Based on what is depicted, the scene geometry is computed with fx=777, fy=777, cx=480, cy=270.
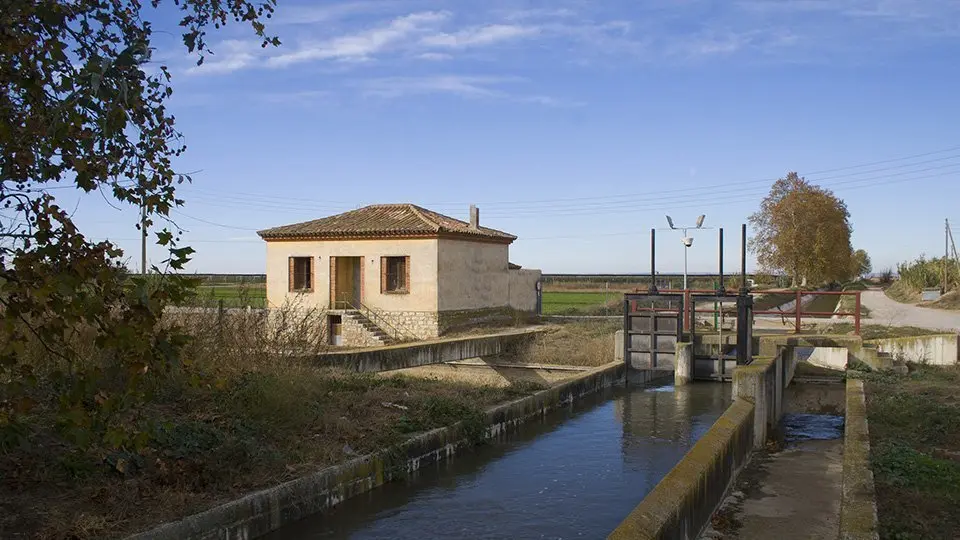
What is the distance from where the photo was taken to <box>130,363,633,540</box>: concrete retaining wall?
22.4 ft

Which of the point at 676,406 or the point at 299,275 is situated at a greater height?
the point at 299,275

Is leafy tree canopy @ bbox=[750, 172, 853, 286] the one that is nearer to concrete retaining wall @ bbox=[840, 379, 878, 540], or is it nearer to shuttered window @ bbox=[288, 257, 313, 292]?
shuttered window @ bbox=[288, 257, 313, 292]

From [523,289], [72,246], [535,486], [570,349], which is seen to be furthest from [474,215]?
[72,246]

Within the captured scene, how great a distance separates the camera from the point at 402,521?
8375mm

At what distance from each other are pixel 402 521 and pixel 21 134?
5919mm

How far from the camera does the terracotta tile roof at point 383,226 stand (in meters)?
24.3

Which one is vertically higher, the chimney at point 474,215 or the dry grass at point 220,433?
the chimney at point 474,215

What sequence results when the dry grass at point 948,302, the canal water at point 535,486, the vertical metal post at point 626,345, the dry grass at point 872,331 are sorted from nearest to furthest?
the canal water at point 535,486, the vertical metal post at point 626,345, the dry grass at point 872,331, the dry grass at point 948,302

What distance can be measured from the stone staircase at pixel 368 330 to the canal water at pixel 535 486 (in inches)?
371

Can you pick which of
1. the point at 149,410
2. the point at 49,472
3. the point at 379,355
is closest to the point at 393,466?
the point at 149,410

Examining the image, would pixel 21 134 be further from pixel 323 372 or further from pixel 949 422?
pixel 949 422

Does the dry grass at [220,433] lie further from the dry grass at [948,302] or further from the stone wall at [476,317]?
the dry grass at [948,302]

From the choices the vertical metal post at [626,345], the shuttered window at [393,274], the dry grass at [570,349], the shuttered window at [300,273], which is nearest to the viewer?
the vertical metal post at [626,345]

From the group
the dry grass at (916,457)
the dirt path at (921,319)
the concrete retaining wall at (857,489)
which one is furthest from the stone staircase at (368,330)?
the dirt path at (921,319)
